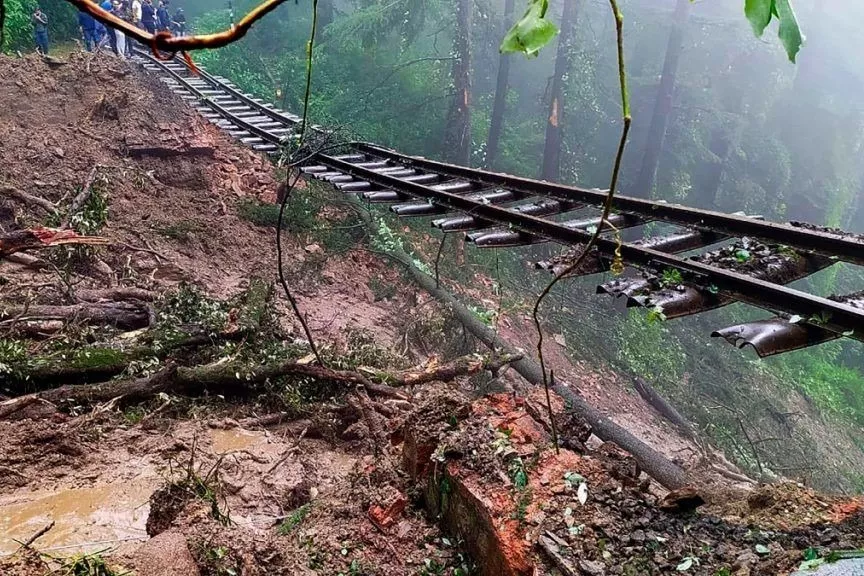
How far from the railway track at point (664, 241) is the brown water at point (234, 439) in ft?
8.73

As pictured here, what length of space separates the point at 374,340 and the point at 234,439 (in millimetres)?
3302

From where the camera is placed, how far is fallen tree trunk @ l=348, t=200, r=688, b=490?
19.5ft

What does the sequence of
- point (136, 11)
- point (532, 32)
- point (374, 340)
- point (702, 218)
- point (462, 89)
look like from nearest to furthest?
point (532, 32) < point (702, 218) < point (374, 340) < point (136, 11) < point (462, 89)

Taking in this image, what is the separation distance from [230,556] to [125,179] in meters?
7.72

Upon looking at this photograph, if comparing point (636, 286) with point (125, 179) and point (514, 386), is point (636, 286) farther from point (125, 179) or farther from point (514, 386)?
point (125, 179)

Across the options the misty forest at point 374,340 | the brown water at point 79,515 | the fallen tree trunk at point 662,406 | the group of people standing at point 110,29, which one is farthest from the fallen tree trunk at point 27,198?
the fallen tree trunk at point 662,406

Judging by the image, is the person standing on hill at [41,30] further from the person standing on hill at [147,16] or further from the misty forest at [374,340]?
the person standing on hill at [147,16]

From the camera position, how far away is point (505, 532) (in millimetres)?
2734

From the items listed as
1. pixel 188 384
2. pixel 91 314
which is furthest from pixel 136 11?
pixel 188 384

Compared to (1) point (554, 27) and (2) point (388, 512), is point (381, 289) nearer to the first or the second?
(2) point (388, 512)

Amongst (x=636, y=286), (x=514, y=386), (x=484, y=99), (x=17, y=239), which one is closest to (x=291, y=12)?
(x=484, y=99)

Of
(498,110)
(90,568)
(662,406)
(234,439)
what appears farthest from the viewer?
(498,110)

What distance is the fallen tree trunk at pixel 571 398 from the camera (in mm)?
5938

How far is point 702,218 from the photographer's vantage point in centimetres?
466
